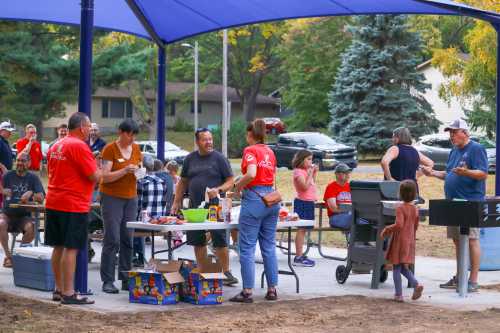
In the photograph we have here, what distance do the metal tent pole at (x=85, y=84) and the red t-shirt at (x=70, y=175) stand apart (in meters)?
0.61

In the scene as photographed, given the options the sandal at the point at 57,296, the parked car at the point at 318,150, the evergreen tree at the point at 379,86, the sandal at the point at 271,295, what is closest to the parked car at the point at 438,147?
the parked car at the point at 318,150

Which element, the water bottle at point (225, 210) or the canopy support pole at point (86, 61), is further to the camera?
the water bottle at point (225, 210)

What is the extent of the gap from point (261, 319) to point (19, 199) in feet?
14.8

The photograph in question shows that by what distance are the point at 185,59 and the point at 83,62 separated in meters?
58.6

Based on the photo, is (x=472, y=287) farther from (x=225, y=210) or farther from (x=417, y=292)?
(x=225, y=210)

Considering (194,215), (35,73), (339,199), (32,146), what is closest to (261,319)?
(194,215)

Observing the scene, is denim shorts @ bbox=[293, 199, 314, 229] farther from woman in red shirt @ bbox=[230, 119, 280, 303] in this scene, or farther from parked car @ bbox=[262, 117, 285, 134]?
parked car @ bbox=[262, 117, 285, 134]

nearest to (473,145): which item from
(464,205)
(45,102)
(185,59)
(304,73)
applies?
(464,205)

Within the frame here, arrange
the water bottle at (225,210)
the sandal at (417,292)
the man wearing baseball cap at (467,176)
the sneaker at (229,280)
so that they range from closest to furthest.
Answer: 1. the sandal at (417,292)
2. the water bottle at (225,210)
3. the man wearing baseball cap at (467,176)
4. the sneaker at (229,280)

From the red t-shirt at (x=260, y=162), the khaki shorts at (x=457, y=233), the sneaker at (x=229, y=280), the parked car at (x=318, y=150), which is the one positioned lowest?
the sneaker at (x=229, y=280)

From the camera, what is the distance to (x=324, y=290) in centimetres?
1105

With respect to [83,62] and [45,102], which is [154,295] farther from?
[45,102]

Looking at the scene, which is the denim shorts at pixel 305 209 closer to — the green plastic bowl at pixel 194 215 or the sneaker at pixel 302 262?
the sneaker at pixel 302 262

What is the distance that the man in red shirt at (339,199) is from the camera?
13562 mm
